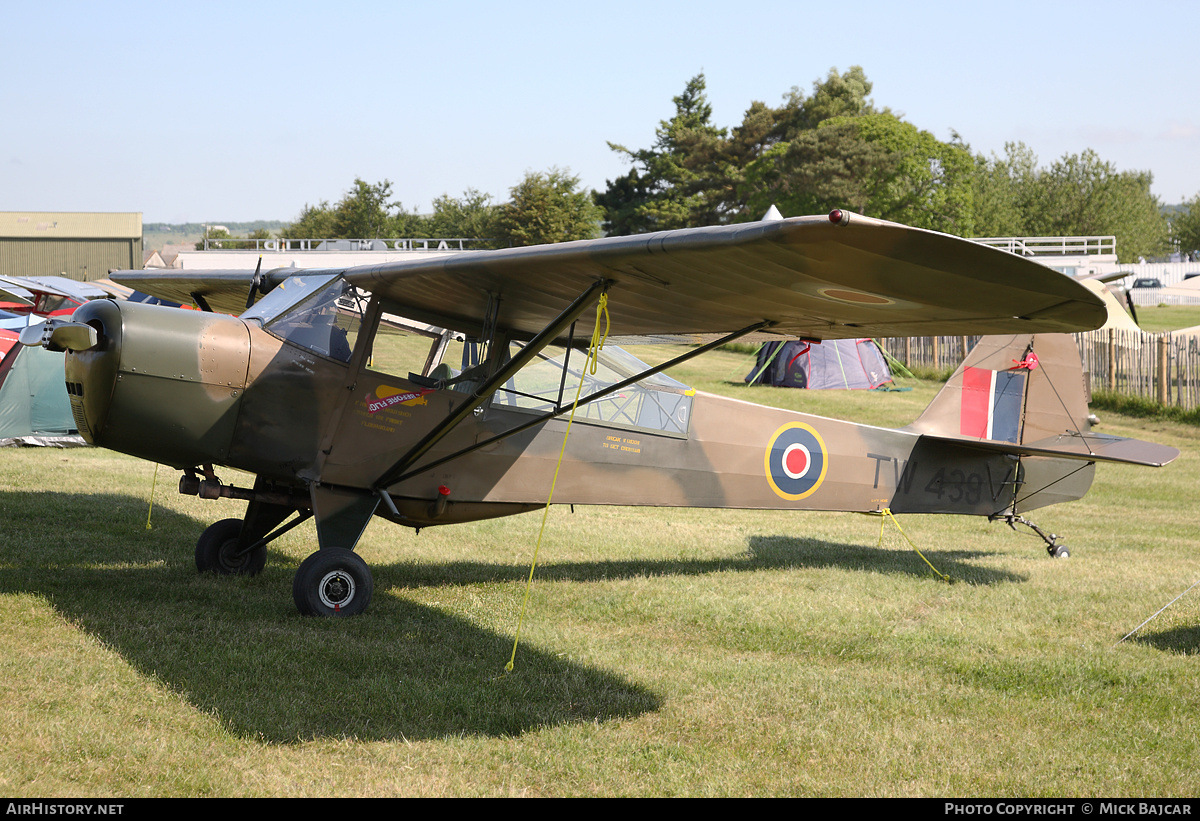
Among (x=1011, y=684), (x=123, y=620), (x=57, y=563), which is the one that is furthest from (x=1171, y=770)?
(x=57, y=563)

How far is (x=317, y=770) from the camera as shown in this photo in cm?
412

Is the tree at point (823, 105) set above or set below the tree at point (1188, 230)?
above

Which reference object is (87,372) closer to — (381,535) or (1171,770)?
(381,535)

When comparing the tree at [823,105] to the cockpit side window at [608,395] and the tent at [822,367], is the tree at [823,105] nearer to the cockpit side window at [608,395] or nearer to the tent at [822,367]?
the tent at [822,367]

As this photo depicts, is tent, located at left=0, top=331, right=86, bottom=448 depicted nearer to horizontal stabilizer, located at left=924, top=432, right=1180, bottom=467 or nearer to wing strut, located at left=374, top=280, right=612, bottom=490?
wing strut, located at left=374, top=280, right=612, bottom=490

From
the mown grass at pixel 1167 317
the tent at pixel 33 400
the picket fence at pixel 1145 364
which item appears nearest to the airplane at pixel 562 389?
the tent at pixel 33 400

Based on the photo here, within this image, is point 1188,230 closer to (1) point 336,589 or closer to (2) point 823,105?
(2) point 823,105

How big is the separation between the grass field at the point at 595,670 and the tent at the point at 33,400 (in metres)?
5.26

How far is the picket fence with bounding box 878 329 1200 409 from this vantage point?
66.4 ft

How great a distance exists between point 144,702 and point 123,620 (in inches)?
63.0

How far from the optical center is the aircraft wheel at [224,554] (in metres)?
7.54

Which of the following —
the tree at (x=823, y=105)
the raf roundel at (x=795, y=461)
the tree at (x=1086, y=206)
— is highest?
the tree at (x=823, y=105)

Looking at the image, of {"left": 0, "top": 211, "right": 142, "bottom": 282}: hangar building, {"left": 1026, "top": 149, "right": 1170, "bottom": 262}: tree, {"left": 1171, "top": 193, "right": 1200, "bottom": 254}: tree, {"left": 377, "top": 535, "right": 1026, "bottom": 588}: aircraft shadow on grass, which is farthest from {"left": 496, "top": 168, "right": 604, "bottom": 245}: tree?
{"left": 1171, "top": 193, "right": 1200, "bottom": 254}: tree

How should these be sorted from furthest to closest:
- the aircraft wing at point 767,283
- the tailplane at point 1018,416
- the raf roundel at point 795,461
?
the tailplane at point 1018,416
the raf roundel at point 795,461
the aircraft wing at point 767,283
